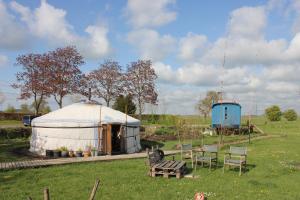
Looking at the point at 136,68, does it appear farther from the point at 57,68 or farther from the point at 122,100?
the point at 57,68

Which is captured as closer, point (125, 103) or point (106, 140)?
point (106, 140)

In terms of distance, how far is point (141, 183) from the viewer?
34.2 ft

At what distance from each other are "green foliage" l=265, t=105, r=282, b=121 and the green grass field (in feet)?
171

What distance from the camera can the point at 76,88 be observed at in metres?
39.3

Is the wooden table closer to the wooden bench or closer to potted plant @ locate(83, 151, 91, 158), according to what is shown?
the wooden bench

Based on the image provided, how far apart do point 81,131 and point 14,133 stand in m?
10.9

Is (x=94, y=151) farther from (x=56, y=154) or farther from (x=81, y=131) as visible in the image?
(x=56, y=154)

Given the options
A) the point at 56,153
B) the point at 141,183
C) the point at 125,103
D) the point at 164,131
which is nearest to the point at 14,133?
the point at 56,153

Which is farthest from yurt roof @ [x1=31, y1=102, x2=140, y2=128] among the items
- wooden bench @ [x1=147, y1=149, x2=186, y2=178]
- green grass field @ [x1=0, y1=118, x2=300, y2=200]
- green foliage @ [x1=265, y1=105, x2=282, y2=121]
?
green foliage @ [x1=265, y1=105, x2=282, y2=121]

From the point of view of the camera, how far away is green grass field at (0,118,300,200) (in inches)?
354

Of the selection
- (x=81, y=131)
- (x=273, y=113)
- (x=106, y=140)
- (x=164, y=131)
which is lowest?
(x=164, y=131)

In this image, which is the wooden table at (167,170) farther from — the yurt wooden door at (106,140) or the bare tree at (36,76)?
the bare tree at (36,76)

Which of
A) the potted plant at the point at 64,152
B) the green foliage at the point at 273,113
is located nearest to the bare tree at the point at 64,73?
the potted plant at the point at 64,152

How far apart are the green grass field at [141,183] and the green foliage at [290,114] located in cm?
5758
